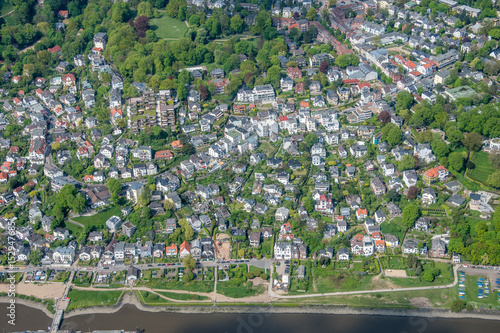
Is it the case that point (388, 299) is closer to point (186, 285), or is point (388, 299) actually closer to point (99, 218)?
point (186, 285)

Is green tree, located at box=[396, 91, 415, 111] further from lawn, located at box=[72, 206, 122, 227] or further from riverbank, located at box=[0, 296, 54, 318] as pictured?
riverbank, located at box=[0, 296, 54, 318]

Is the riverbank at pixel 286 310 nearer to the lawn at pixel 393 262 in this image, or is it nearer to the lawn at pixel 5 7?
the lawn at pixel 393 262

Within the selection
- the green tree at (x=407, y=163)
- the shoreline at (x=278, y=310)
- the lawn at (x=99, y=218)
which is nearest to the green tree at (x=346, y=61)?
the green tree at (x=407, y=163)

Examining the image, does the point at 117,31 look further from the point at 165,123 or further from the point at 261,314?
the point at 261,314

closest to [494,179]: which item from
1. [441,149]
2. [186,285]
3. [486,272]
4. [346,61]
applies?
[441,149]

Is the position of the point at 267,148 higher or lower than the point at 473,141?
lower

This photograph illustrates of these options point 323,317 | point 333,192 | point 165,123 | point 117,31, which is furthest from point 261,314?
point 117,31
